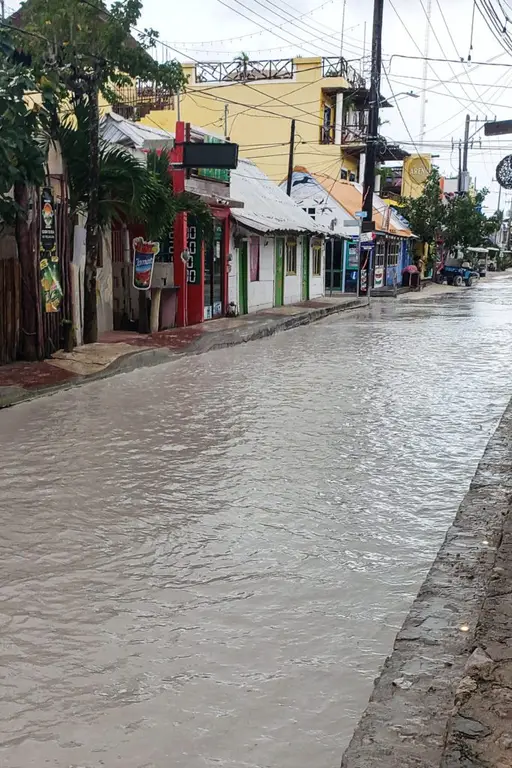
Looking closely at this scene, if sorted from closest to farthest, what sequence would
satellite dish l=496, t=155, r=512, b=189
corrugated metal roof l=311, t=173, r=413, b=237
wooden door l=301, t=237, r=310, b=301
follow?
satellite dish l=496, t=155, r=512, b=189 → wooden door l=301, t=237, r=310, b=301 → corrugated metal roof l=311, t=173, r=413, b=237

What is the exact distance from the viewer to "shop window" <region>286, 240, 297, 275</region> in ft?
83.7

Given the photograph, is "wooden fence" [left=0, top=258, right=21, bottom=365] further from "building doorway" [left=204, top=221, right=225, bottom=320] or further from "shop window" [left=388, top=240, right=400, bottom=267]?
"shop window" [left=388, top=240, right=400, bottom=267]

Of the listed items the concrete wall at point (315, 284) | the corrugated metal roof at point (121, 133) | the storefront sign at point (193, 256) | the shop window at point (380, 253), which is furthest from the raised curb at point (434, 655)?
the shop window at point (380, 253)

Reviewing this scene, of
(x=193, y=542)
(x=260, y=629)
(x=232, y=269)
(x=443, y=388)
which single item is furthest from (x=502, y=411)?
(x=232, y=269)

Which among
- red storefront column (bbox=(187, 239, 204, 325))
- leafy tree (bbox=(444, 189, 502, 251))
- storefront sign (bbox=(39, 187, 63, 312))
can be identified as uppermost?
leafy tree (bbox=(444, 189, 502, 251))

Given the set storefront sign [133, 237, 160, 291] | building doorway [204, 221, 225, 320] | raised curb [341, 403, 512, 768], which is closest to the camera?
raised curb [341, 403, 512, 768]

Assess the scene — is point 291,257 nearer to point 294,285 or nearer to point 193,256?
point 294,285

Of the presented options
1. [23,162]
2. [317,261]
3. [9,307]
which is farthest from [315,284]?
[23,162]

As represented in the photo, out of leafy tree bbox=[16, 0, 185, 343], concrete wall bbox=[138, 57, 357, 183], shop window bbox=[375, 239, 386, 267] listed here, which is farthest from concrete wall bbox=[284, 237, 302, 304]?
leafy tree bbox=[16, 0, 185, 343]

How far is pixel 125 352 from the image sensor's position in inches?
494

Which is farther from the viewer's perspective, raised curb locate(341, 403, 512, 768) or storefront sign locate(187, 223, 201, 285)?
storefront sign locate(187, 223, 201, 285)

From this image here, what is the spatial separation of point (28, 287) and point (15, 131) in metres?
2.83

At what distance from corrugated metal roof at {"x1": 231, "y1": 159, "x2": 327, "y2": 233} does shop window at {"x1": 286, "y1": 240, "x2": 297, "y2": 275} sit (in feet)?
2.40

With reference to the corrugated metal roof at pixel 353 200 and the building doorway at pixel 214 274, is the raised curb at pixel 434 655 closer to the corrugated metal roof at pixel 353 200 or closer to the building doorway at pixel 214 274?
the building doorway at pixel 214 274
